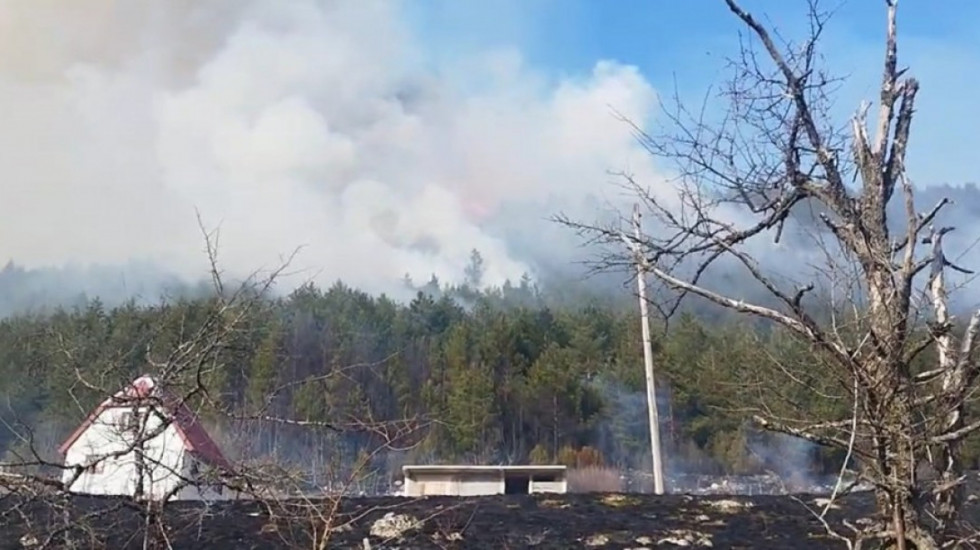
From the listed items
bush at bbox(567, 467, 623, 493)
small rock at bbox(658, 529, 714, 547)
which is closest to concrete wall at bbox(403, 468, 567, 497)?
bush at bbox(567, 467, 623, 493)

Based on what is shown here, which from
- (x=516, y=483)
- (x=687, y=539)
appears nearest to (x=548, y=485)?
(x=516, y=483)

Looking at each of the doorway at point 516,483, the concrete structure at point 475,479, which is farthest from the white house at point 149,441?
the doorway at point 516,483

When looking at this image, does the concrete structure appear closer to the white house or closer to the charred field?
the charred field

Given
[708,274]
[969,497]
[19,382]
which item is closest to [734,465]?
[19,382]

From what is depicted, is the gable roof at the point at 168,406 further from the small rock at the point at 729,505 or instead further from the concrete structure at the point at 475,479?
the concrete structure at the point at 475,479

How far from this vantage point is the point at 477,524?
801 cm

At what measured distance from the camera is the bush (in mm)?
31188

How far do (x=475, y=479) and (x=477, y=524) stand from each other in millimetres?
15040

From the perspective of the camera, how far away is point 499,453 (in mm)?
35938

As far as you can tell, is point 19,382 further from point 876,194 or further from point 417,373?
point 876,194

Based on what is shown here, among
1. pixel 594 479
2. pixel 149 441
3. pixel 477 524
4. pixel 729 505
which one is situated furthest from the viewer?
pixel 594 479

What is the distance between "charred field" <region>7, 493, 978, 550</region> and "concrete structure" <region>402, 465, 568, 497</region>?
13.4 meters

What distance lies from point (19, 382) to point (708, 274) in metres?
21.4

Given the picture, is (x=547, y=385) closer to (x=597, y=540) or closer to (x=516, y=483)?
(x=516, y=483)
